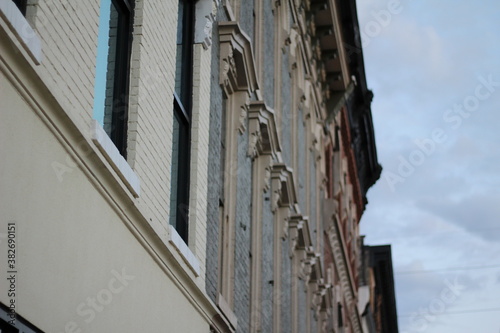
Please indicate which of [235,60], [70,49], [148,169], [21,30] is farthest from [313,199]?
[21,30]

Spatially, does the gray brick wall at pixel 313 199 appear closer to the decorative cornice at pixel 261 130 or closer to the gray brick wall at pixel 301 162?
the gray brick wall at pixel 301 162

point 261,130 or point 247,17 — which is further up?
point 247,17

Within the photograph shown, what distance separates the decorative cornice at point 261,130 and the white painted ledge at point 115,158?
7.98 metres

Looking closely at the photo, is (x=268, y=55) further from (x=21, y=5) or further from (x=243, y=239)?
(x=21, y=5)

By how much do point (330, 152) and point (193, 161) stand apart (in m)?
23.7

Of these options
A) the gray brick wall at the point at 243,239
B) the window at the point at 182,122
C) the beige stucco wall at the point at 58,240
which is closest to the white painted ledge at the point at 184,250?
the window at the point at 182,122

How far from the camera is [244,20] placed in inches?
716

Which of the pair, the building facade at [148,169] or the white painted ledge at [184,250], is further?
the white painted ledge at [184,250]

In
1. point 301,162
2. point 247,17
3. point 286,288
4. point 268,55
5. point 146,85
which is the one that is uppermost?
point 301,162

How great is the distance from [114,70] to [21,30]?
2.88 m

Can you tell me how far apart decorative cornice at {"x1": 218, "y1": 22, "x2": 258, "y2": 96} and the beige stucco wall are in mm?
5721

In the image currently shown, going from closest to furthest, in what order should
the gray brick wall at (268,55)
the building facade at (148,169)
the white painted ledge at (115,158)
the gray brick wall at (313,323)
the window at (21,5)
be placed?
the building facade at (148,169)
the window at (21,5)
the white painted ledge at (115,158)
the gray brick wall at (268,55)
the gray brick wall at (313,323)

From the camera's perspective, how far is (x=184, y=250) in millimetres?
11836

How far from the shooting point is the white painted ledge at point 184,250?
445 inches
